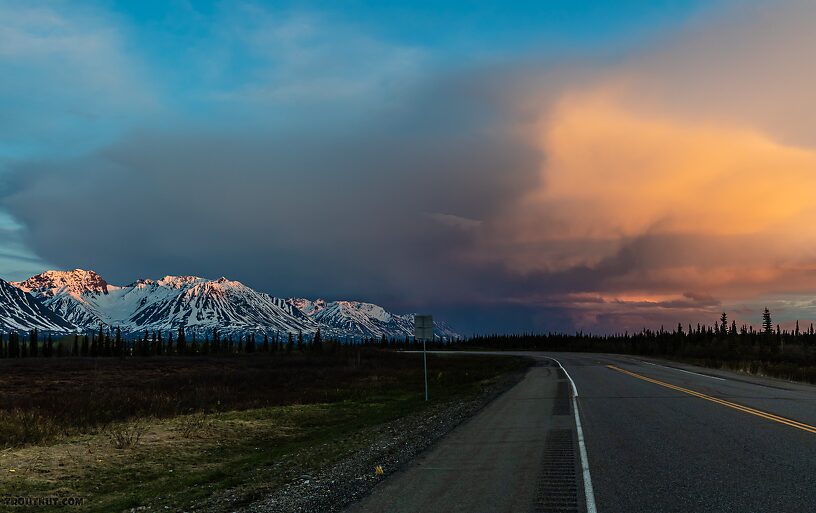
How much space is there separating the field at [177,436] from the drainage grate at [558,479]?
5.34 m

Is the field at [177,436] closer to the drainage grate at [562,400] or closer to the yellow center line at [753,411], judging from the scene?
the drainage grate at [562,400]

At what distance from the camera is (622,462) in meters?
10.4

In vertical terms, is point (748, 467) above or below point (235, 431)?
above

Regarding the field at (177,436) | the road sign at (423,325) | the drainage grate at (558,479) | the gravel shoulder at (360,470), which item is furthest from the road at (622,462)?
the road sign at (423,325)

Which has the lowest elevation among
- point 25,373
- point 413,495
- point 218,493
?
point 25,373

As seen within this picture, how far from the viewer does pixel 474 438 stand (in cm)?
1395

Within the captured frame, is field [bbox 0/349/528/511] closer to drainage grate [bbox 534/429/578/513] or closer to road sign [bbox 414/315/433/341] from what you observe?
road sign [bbox 414/315/433/341]

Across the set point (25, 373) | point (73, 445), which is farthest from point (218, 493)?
point (25, 373)

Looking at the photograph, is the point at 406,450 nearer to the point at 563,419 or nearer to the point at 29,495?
the point at 563,419

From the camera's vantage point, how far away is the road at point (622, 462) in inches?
318

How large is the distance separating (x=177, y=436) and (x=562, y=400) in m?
15.1

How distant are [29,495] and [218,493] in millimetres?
5451

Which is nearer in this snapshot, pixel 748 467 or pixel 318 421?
pixel 748 467

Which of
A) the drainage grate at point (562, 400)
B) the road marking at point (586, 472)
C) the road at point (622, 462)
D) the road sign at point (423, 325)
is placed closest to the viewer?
the road marking at point (586, 472)
